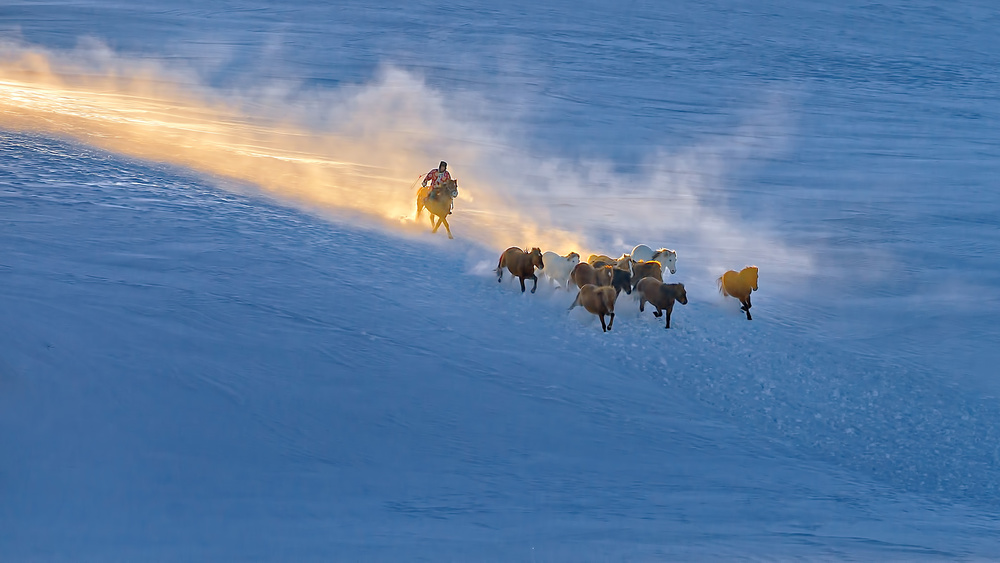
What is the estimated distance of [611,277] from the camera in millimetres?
12438

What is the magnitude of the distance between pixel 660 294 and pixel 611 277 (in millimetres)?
614

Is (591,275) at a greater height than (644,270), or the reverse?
(644,270)

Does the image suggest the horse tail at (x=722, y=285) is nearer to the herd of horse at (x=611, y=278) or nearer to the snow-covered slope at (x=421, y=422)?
the herd of horse at (x=611, y=278)

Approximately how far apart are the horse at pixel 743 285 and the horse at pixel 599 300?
5.89 ft

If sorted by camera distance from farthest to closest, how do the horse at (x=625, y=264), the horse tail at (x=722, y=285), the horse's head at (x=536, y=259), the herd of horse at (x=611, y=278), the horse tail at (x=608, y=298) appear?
the horse tail at (x=722, y=285)
the horse's head at (x=536, y=259)
the horse at (x=625, y=264)
the herd of horse at (x=611, y=278)
the horse tail at (x=608, y=298)

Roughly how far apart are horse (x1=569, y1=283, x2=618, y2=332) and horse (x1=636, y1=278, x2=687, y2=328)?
454 millimetres

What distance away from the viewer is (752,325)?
13062 mm

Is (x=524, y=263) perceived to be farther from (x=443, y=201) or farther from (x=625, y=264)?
(x=443, y=201)

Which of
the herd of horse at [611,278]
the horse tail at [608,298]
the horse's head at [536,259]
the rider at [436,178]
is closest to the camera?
the horse tail at [608,298]

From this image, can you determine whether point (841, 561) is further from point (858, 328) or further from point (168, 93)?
point (168, 93)

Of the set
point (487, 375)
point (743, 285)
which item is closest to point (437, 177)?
point (487, 375)

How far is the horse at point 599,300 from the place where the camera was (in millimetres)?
12102

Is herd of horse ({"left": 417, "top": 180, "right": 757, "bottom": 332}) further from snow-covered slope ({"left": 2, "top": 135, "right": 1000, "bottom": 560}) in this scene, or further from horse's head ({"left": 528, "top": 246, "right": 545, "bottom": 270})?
snow-covered slope ({"left": 2, "top": 135, "right": 1000, "bottom": 560})

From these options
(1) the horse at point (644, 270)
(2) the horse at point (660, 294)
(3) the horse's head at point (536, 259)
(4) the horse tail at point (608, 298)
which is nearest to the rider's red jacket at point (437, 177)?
(3) the horse's head at point (536, 259)
